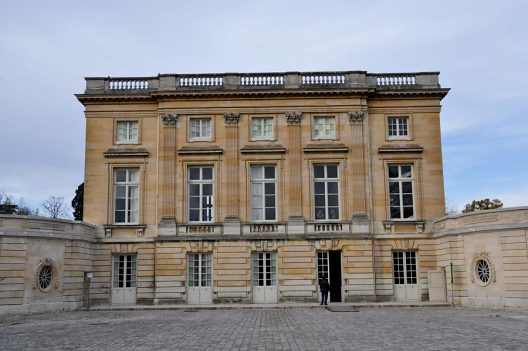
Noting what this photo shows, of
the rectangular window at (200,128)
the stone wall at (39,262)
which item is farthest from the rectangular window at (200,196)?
the stone wall at (39,262)

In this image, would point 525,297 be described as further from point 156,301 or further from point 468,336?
point 156,301

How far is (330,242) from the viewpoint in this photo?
28.7m

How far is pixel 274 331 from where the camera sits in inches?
647

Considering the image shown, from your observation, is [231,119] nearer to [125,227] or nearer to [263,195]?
[263,195]

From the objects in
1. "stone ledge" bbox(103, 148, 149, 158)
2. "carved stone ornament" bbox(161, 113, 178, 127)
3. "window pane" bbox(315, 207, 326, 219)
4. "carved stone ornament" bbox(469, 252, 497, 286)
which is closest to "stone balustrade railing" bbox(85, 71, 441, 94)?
"carved stone ornament" bbox(161, 113, 178, 127)

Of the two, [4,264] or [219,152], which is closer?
[4,264]

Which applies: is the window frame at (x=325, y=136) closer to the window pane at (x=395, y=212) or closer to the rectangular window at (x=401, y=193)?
the rectangular window at (x=401, y=193)

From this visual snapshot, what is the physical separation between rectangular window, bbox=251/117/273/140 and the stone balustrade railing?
1.65 metres

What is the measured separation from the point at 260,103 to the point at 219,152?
11.1 ft

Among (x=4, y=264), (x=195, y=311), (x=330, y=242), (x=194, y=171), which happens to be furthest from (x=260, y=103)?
(x=4, y=264)

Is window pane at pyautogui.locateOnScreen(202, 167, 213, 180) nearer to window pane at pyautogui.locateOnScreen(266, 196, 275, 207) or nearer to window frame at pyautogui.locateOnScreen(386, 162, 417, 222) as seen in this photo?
window pane at pyautogui.locateOnScreen(266, 196, 275, 207)

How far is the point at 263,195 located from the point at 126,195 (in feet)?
23.2

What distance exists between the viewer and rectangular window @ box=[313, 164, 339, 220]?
29.6 metres

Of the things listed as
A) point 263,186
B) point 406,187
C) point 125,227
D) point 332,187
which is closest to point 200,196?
point 263,186
